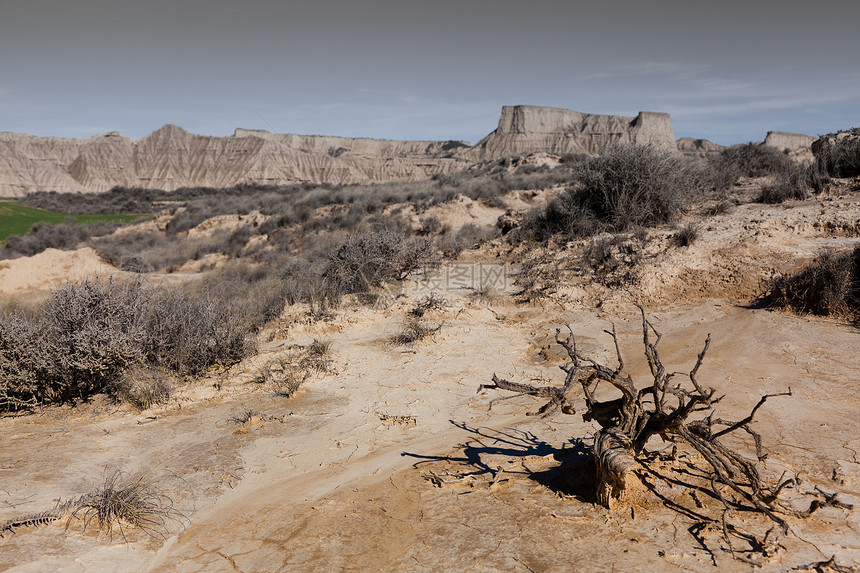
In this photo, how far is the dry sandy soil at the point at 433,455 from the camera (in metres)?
2.70

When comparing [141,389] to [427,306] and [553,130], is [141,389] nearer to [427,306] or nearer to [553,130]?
[427,306]

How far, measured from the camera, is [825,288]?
6.30 meters

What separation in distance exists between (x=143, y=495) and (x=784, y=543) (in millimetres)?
3983

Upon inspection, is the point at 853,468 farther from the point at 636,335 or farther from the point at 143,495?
the point at 143,495

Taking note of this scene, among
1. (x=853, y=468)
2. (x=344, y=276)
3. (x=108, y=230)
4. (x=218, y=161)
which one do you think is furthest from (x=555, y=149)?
(x=853, y=468)

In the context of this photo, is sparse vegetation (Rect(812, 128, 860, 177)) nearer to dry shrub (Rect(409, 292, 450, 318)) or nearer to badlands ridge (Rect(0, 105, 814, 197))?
dry shrub (Rect(409, 292, 450, 318))

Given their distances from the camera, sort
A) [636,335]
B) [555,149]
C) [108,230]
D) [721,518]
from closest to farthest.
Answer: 1. [721,518]
2. [636,335]
3. [108,230]
4. [555,149]

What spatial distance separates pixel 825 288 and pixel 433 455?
5838 mm

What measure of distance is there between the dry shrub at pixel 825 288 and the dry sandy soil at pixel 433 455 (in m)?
0.33

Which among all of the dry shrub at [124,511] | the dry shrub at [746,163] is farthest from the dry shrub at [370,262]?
the dry shrub at [746,163]

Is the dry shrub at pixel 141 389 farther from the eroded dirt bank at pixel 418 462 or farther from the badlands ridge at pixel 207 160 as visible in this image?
the badlands ridge at pixel 207 160

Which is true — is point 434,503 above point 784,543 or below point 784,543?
below

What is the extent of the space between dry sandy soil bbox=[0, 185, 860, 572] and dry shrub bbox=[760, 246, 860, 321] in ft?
1.08

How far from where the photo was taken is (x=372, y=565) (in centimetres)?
269
